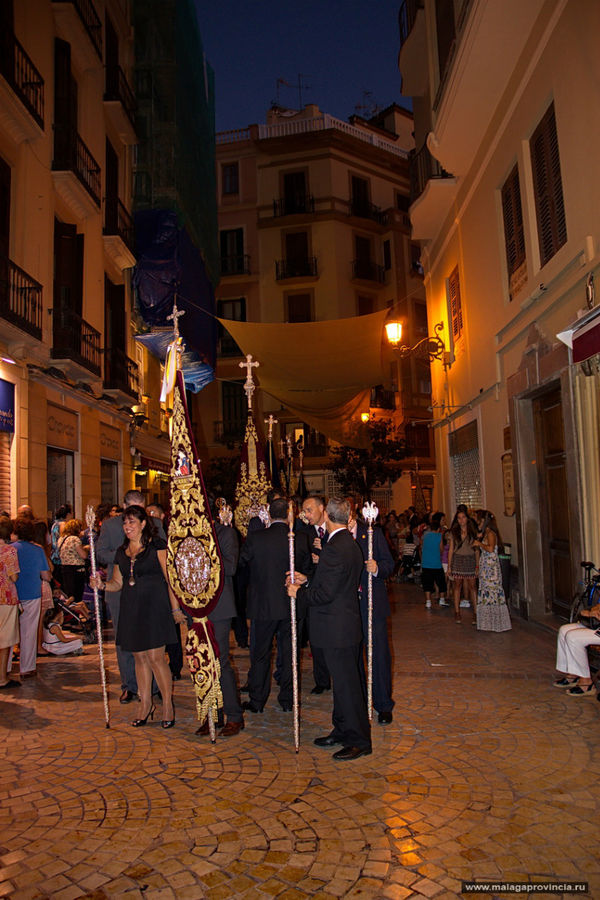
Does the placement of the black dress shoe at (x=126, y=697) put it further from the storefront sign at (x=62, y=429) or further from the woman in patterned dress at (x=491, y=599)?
the storefront sign at (x=62, y=429)

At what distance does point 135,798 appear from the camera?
13.8 feet

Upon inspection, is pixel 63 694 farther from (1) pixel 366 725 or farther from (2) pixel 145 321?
(2) pixel 145 321

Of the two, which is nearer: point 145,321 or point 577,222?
point 577,222

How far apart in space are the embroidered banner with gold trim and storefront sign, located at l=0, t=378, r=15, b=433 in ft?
21.8

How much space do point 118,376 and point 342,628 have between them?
1297cm

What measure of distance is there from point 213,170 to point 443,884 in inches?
990

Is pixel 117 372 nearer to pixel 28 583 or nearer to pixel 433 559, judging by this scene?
pixel 433 559

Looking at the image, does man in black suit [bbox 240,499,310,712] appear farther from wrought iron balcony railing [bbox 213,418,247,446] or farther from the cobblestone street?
wrought iron balcony railing [bbox 213,418,247,446]

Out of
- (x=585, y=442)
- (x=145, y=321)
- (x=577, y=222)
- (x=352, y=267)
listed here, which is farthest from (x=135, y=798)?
(x=352, y=267)

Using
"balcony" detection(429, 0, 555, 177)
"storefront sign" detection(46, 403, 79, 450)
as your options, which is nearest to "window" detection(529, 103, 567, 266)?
"balcony" detection(429, 0, 555, 177)

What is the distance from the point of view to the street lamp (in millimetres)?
13070

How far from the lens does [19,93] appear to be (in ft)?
37.4

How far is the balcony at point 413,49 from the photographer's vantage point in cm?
1404

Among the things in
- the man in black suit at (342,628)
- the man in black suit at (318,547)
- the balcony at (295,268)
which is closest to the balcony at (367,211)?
the balcony at (295,268)
